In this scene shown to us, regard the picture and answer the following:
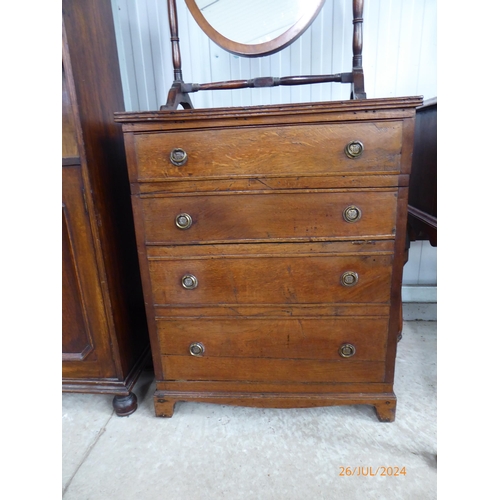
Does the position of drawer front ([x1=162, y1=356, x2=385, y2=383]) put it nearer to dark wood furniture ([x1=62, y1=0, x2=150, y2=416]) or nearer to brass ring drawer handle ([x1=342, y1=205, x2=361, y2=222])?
dark wood furniture ([x1=62, y1=0, x2=150, y2=416])

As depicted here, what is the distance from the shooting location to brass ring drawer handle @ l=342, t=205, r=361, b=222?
1096 millimetres

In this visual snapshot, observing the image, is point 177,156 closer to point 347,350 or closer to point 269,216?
point 269,216

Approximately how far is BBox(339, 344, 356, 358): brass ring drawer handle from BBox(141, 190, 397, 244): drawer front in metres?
0.40

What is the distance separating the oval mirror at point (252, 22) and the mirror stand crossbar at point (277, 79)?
11cm

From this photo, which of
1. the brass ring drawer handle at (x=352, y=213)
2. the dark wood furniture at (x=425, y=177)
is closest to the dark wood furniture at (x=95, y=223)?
the brass ring drawer handle at (x=352, y=213)

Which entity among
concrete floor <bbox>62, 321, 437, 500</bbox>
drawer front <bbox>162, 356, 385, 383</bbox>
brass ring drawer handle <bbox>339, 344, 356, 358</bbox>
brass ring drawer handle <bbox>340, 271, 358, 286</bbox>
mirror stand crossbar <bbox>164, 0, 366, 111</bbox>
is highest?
mirror stand crossbar <bbox>164, 0, 366, 111</bbox>

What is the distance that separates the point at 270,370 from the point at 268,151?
789 millimetres

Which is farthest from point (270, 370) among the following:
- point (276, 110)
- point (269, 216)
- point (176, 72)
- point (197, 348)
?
point (176, 72)

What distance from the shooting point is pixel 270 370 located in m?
1.29

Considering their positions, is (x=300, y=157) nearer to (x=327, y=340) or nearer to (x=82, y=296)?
(x=327, y=340)

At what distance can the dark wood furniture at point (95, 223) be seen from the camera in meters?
1.15

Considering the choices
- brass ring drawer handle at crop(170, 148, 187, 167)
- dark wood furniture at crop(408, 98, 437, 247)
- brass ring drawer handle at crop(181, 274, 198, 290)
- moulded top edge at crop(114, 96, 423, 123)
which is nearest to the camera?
moulded top edge at crop(114, 96, 423, 123)

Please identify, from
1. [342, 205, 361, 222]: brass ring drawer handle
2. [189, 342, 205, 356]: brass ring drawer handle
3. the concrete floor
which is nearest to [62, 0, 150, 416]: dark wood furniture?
the concrete floor
